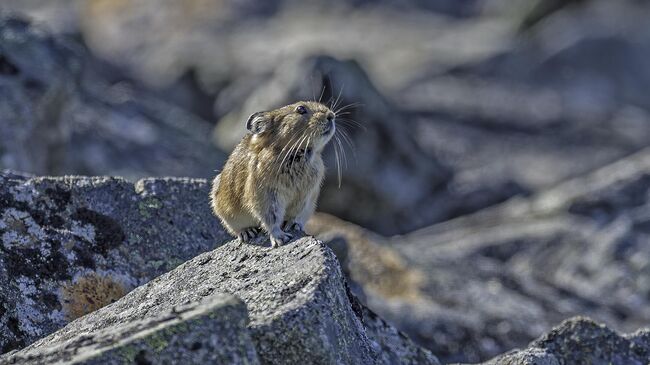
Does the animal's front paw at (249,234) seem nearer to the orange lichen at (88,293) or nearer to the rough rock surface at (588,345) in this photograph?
the orange lichen at (88,293)

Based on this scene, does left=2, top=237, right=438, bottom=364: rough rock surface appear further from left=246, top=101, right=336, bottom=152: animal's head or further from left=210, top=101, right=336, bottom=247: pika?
left=246, top=101, right=336, bottom=152: animal's head

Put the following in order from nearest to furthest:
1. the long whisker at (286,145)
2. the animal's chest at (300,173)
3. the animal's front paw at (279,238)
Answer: the animal's front paw at (279,238)
the animal's chest at (300,173)
the long whisker at (286,145)

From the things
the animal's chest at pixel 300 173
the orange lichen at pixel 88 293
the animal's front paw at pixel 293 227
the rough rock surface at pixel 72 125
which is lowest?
the animal's front paw at pixel 293 227

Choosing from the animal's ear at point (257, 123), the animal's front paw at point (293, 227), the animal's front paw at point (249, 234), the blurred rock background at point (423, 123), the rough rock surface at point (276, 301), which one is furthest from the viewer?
the blurred rock background at point (423, 123)

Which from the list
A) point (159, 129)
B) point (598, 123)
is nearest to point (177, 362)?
point (159, 129)

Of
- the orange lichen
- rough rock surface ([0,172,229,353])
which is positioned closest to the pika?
rough rock surface ([0,172,229,353])

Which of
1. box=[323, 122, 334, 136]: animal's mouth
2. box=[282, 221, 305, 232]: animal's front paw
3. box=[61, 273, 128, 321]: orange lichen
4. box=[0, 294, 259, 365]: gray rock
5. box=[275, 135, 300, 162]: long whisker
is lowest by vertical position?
box=[0, 294, 259, 365]: gray rock

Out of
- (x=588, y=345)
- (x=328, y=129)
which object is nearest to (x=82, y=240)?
(x=328, y=129)

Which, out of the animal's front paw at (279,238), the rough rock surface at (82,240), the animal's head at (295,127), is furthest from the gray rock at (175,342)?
the animal's head at (295,127)
